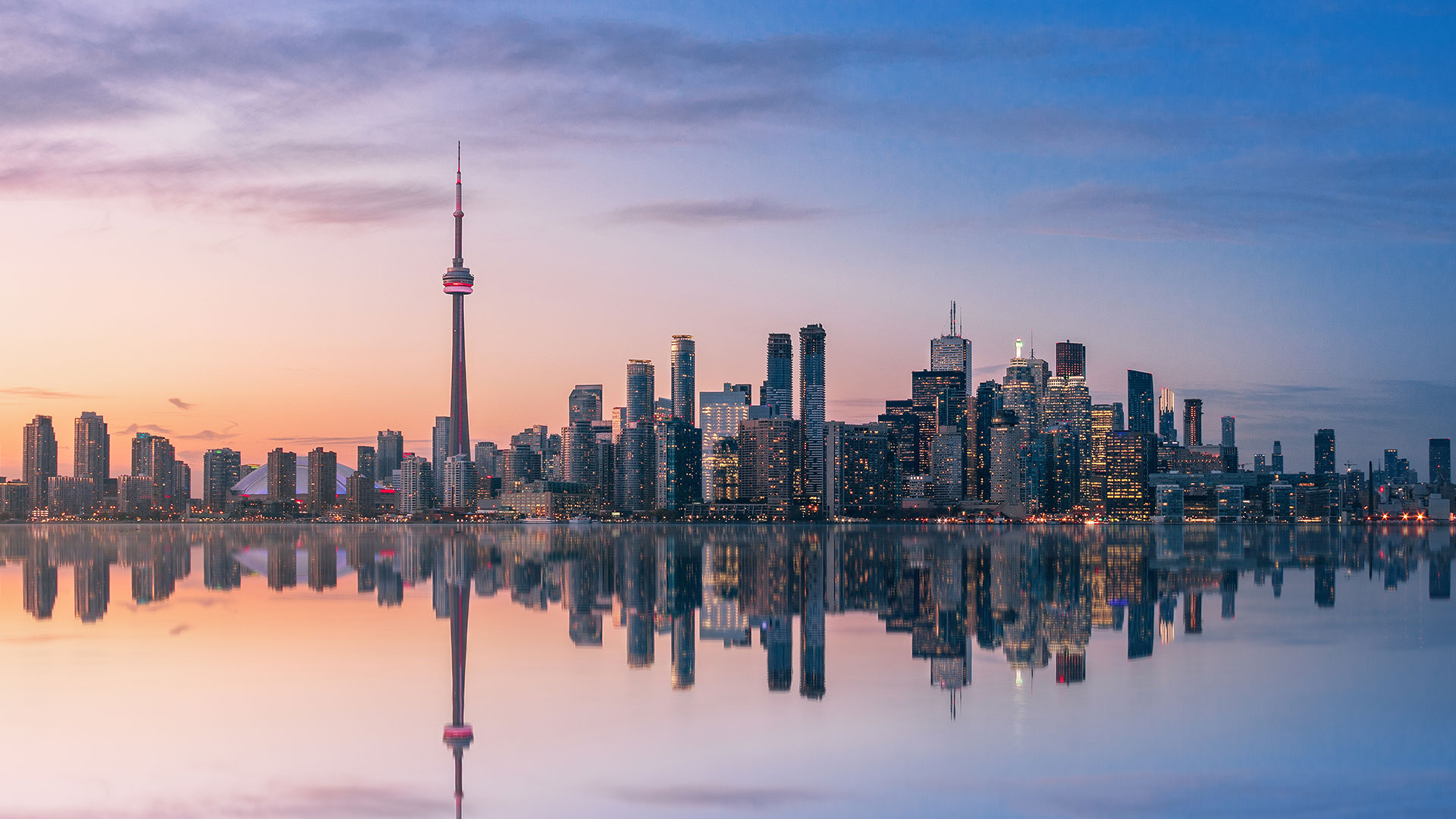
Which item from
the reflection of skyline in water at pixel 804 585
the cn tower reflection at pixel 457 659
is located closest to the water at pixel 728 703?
the cn tower reflection at pixel 457 659

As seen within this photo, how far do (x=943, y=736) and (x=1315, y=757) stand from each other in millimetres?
6898

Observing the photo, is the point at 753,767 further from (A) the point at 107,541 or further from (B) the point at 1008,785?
(A) the point at 107,541

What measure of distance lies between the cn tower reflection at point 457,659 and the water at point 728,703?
0.69 feet

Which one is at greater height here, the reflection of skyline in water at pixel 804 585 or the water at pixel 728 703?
the water at pixel 728 703

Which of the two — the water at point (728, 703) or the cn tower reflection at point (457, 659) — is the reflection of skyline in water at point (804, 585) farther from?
the cn tower reflection at point (457, 659)

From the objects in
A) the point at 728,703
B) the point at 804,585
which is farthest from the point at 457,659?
the point at 804,585

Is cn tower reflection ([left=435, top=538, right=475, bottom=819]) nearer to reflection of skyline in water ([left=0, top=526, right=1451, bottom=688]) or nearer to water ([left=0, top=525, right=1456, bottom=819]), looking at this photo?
water ([left=0, top=525, right=1456, bottom=819])

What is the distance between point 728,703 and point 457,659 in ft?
37.8

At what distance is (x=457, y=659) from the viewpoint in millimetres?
39062

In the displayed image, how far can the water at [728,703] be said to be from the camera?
22141 millimetres

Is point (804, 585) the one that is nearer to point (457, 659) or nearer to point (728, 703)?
point (457, 659)

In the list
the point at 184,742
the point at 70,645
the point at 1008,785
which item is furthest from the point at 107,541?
the point at 1008,785

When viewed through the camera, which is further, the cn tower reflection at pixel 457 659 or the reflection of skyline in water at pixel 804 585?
the reflection of skyline in water at pixel 804 585

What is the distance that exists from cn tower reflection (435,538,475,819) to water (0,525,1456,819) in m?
0.21
